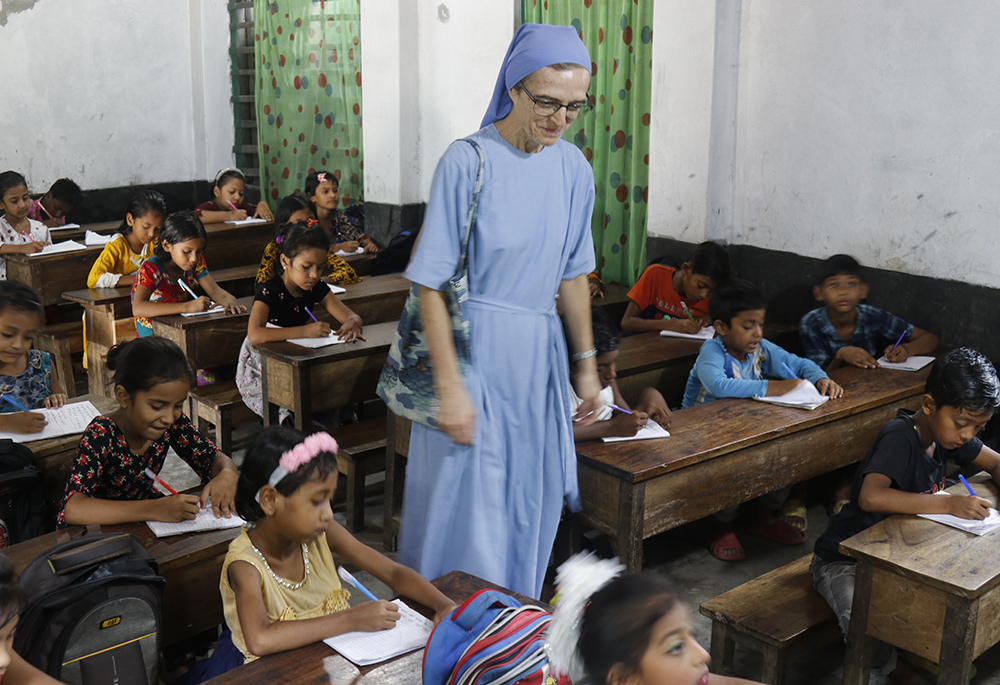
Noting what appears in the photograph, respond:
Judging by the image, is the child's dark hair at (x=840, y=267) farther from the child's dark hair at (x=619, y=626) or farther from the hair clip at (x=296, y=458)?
the child's dark hair at (x=619, y=626)

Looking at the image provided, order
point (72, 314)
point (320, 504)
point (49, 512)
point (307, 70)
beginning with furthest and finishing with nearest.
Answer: point (307, 70)
point (72, 314)
point (49, 512)
point (320, 504)

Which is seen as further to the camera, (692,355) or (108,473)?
(692,355)

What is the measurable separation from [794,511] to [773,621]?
3.70 ft

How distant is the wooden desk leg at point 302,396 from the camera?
330 centimetres

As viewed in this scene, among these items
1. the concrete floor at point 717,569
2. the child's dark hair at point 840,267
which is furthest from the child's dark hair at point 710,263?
the concrete floor at point 717,569

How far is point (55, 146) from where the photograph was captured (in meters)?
7.39

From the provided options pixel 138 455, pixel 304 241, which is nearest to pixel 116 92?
pixel 304 241

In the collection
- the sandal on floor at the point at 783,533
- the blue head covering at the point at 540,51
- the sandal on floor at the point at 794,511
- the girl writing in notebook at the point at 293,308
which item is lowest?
the sandal on floor at the point at 783,533

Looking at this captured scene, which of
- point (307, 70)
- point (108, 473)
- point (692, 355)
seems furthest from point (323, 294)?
point (307, 70)

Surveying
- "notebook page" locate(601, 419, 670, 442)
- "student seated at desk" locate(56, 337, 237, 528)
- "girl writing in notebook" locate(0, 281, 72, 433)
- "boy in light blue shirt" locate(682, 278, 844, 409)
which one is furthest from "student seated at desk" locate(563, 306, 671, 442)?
"girl writing in notebook" locate(0, 281, 72, 433)

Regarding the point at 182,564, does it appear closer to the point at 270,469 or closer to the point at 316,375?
the point at 270,469

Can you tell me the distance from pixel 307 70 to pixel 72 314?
2.37 m

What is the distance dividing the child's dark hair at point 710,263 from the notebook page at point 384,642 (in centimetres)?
273

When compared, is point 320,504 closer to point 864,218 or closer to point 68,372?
point 864,218
